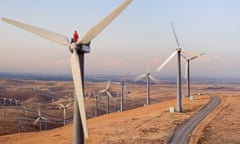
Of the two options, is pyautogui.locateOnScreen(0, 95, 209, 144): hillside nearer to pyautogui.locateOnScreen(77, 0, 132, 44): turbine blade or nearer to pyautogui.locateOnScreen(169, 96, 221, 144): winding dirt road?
pyautogui.locateOnScreen(169, 96, 221, 144): winding dirt road

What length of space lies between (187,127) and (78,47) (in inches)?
1316

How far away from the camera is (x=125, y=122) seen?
63719mm

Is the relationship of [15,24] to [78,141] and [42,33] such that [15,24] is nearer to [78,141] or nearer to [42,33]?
[42,33]

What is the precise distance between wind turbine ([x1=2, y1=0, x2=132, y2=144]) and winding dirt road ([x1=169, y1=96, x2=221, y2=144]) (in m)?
20.6

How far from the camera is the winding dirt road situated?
152 ft

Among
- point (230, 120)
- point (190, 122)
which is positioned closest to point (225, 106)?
point (230, 120)

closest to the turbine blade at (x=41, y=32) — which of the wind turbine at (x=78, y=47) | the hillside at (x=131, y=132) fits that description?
the wind turbine at (x=78, y=47)

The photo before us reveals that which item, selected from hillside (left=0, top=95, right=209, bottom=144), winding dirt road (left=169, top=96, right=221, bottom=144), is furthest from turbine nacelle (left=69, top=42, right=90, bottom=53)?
winding dirt road (left=169, top=96, right=221, bottom=144)

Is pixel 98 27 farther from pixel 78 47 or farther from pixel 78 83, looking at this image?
pixel 78 83

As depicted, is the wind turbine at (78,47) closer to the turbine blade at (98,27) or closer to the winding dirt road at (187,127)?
the turbine blade at (98,27)

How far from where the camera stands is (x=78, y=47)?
89.4 ft

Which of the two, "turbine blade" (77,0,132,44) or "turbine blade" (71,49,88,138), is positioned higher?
"turbine blade" (77,0,132,44)

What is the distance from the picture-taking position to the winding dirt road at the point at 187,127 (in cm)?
4647

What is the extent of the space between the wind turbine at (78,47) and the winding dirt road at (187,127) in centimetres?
2061
